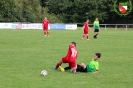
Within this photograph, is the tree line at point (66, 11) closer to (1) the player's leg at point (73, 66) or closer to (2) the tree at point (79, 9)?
(2) the tree at point (79, 9)

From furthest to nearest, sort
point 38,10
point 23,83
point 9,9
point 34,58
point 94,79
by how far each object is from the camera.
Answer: point 38,10
point 9,9
point 34,58
point 94,79
point 23,83

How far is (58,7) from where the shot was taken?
77875 millimetres

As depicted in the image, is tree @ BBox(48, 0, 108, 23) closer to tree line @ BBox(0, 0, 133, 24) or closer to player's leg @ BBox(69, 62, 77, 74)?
tree line @ BBox(0, 0, 133, 24)

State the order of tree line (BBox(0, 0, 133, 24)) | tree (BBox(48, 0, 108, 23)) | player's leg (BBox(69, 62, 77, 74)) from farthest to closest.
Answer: tree (BBox(48, 0, 108, 23)) → tree line (BBox(0, 0, 133, 24)) → player's leg (BBox(69, 62, 77, 74))

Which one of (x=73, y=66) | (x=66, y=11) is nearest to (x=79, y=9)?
(x=66, y=11)

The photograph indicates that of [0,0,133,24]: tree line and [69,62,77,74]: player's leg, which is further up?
[0,0,133,24]: tree line

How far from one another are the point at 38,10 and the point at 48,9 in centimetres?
486

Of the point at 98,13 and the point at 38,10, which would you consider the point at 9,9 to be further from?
the point at 98,13

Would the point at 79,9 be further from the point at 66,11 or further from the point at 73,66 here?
the point at 73,66

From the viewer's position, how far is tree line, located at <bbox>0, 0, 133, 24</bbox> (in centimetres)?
7094

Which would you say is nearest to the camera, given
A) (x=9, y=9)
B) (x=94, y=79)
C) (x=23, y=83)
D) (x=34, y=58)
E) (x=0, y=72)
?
(x=23, y=83)

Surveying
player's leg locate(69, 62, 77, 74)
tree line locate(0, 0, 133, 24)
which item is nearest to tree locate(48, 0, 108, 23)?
tree line locate(0, 0, 133, 24)

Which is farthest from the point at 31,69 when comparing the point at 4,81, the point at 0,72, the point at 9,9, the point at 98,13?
the point at 98,13

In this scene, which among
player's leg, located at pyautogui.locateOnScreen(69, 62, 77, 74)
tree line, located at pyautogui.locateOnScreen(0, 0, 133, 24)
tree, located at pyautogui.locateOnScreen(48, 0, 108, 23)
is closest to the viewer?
player's leg, located at pyautogui.locateOnScreen(69, 62, 77, 74)
